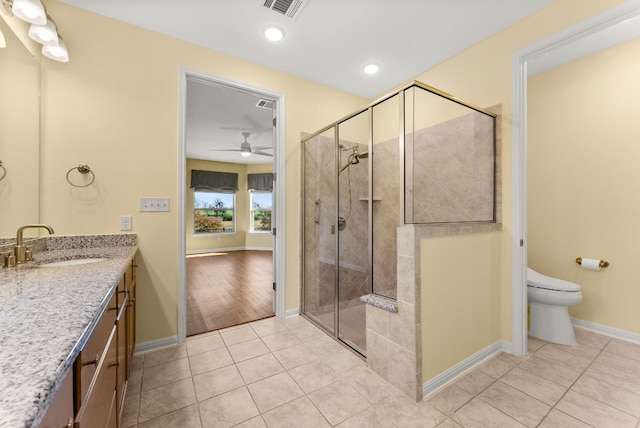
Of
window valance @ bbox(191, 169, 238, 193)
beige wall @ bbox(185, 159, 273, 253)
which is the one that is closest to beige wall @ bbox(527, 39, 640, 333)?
beige wall @ bbox(185, 159, 273, 253)

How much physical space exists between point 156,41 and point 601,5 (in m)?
3.19

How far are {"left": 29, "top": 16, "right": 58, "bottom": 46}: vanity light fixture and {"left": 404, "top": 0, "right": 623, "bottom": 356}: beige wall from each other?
8.83 ft

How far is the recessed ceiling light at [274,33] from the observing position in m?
2.06

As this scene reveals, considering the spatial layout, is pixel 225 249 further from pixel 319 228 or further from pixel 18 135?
pixel 18 135

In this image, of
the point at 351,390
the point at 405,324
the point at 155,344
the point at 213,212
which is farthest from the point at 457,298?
the point at 213,212

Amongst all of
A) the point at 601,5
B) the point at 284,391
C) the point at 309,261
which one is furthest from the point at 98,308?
the point at 601,5

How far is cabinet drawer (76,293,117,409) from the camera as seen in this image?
65 cm

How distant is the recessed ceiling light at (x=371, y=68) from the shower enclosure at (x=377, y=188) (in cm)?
63

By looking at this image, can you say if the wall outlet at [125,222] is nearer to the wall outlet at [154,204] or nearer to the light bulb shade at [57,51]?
the wall outlet at [154,204]

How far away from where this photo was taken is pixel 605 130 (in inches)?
92.2

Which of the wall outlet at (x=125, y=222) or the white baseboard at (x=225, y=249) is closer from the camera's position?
the wall outlet at (x=125, y=222)

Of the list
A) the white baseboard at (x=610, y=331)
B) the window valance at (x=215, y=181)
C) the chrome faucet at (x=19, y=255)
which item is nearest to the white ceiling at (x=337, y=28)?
the chrome faucet at (x=19, y=255)

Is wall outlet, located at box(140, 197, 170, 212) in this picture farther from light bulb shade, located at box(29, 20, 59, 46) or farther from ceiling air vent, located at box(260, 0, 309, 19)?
ceiling air vent, located at box(260, 0, 309, 19)

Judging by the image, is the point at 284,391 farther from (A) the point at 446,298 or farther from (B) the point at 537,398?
(B) the point at 537,398
